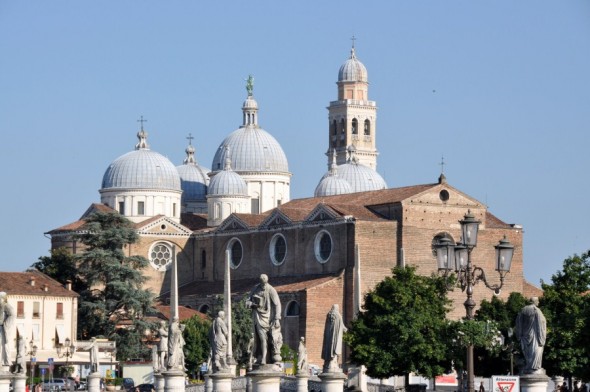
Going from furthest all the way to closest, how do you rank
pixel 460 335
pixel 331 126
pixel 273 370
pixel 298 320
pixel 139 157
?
pixel 331 126
pixel 139 157
pixel 298 320
pixel 460 335
pixel 273 370

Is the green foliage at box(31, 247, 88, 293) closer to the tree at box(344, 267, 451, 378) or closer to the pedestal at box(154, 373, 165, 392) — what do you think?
the tree at box(344, 267, 451, 378)

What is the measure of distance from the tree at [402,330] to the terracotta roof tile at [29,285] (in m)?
22.6

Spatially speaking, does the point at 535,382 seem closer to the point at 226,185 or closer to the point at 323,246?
the point at 323,246

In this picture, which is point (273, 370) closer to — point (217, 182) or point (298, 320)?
point (298, 320)

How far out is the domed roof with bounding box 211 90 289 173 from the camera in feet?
392

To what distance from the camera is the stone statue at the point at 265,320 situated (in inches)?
1165

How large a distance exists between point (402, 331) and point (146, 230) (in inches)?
1716

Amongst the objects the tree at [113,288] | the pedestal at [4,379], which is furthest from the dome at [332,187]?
the pedestal at [4,379]

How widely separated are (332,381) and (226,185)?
8206 cm

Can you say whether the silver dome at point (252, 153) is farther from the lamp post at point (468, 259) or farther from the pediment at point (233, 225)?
the lamp post at point (468, 259)

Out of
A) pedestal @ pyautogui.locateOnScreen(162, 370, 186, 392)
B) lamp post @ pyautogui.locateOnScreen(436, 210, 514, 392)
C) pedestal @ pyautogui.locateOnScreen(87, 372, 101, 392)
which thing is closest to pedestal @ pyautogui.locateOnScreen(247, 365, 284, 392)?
lamp post @ pyautogui.locateOnScreen(436, 210, 514, 392)

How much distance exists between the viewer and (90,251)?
9762 centimetres

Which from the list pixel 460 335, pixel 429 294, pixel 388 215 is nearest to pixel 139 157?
pixel 388 215

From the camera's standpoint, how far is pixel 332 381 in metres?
32.9
